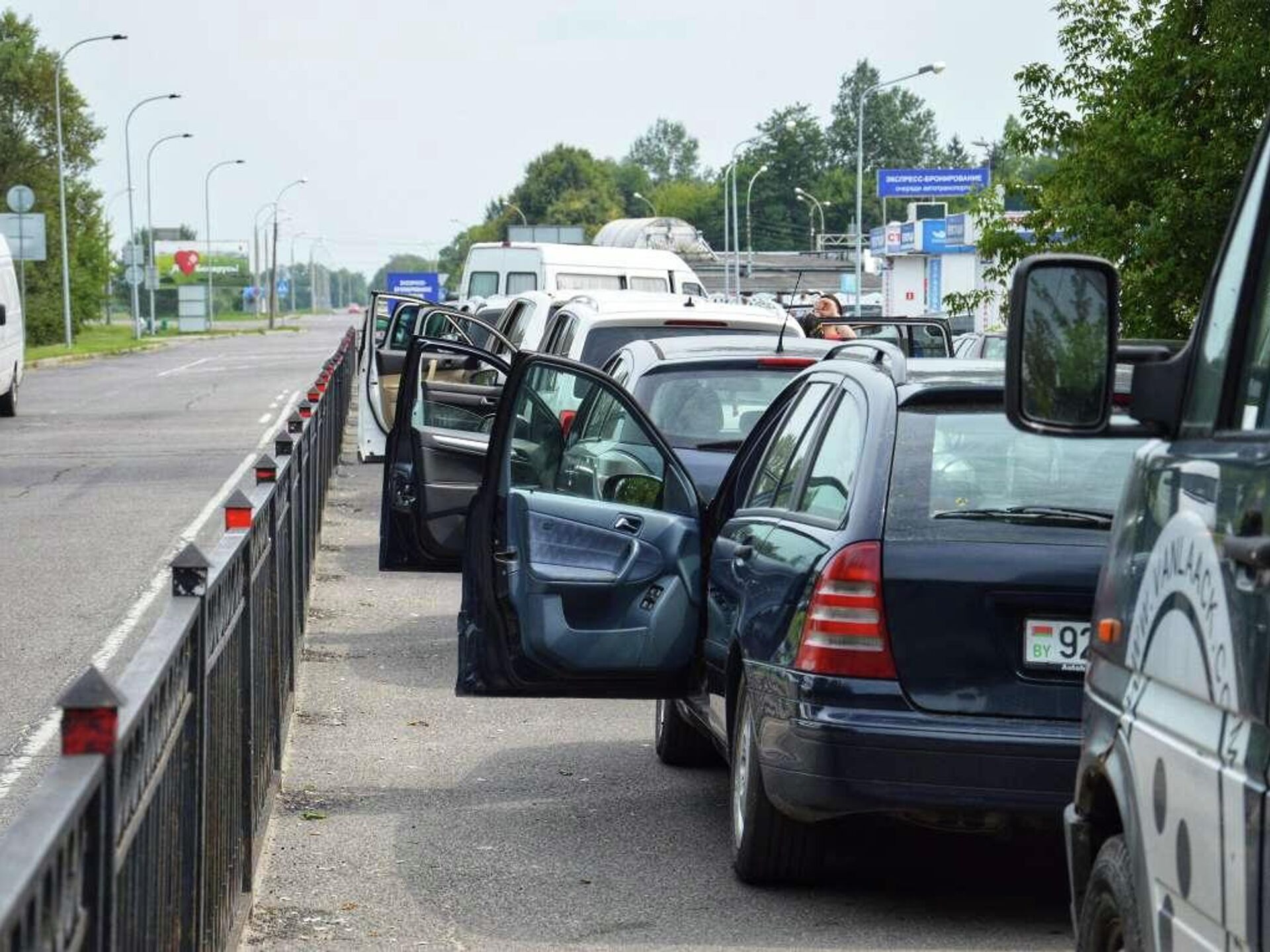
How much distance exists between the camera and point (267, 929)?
6.03 metres

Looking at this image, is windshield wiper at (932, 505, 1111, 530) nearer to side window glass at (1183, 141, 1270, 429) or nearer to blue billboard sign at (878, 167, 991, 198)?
side window glass at (1183, 141, 1270, 429)

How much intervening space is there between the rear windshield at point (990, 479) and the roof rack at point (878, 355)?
0.69 feet

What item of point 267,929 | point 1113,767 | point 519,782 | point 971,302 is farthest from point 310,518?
point 1113,767

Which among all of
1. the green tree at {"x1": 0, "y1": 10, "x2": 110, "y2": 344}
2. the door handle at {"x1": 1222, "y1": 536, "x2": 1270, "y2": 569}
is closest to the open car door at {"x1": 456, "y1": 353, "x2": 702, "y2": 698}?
the door handle at {"x1": 1222, "y1": 536, "x2": 1270, "y2": 569}

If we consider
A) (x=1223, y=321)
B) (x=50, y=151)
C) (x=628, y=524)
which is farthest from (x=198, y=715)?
(x=50, y=151)

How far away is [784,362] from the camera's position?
989cm

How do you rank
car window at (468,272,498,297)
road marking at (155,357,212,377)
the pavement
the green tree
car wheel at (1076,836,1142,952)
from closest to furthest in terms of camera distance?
1. car wheel at (1076,836,1142,952)
2. the pavement
3. car window at (468,272,498,297)
4. road marking at (155,357,212,377)
5. the green tree

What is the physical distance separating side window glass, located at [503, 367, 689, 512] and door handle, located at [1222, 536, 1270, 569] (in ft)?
13.6

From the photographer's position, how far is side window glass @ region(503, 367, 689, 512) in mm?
7348

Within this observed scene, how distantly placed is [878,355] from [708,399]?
3.28 meters

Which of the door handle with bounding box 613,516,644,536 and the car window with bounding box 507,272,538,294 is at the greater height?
the car window with bounding box 507,272,538,294

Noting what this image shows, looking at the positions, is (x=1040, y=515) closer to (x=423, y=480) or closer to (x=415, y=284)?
(x=423, y=480)

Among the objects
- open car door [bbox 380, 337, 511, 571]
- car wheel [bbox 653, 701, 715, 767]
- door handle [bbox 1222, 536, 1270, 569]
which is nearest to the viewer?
door handle [bbox 1222, 536, 1270, 569]

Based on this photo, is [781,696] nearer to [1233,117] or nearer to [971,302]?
[1233,117]
